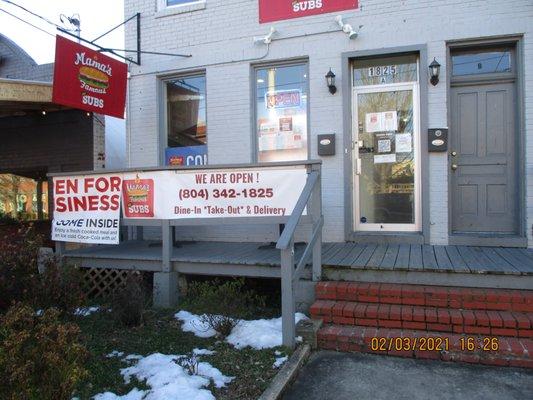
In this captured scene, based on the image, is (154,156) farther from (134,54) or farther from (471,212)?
(471,212)

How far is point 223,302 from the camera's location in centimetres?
478

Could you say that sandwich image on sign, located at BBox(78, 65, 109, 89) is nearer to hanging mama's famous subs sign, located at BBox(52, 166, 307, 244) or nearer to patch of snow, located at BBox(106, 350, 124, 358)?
hanging mama's famous subs sign, located at BBox(52, 166, 307, 244)

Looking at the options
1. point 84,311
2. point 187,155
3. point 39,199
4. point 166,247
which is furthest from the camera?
point 39,199

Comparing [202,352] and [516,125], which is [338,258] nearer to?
[202,352]

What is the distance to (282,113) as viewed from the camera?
273 inches

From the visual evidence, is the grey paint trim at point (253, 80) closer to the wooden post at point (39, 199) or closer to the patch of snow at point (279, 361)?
the patch of snow at point (279, 361)

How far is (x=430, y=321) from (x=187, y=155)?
15.0 ft

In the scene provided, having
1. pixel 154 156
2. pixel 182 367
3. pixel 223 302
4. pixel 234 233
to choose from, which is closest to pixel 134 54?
pixel 154 156

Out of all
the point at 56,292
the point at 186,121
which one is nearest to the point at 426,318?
the point at 56,292

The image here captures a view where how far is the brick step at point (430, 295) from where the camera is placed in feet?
14.1

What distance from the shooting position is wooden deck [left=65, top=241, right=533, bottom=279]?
475 cm

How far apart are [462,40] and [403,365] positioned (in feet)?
13.8

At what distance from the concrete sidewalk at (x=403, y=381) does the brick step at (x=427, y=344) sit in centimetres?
6
